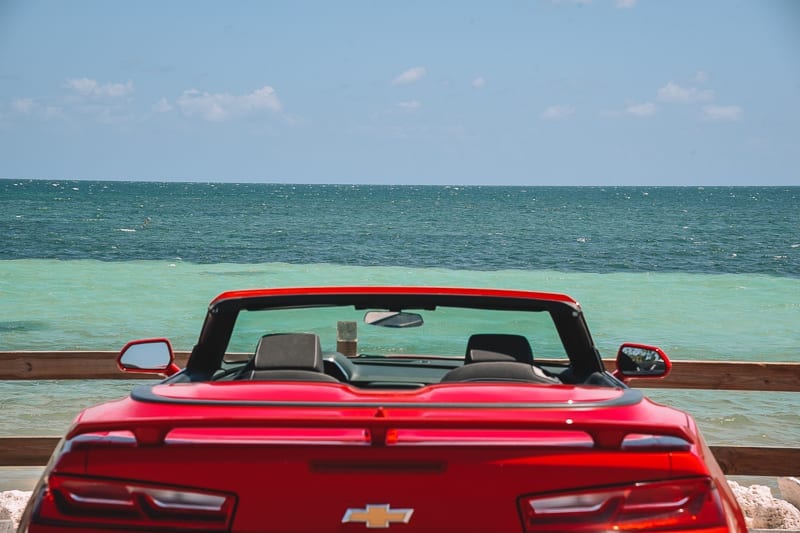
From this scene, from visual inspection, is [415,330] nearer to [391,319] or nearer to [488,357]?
[391,319]

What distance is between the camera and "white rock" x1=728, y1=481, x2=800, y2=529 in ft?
20.2

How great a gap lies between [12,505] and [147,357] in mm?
3242

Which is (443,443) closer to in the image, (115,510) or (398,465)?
(398,465)

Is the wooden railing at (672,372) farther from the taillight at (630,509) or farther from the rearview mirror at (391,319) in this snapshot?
the taillight at (630,509)

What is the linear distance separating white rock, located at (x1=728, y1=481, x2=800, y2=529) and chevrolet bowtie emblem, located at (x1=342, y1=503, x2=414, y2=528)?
4.63 m

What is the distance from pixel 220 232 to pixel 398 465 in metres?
66.0

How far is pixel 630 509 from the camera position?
215 cm

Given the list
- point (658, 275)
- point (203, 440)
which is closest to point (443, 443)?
point (203, 440)

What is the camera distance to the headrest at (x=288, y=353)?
3160 mm

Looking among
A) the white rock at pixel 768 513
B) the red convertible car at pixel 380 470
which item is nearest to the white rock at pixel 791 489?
the white rock at pixel 768 513

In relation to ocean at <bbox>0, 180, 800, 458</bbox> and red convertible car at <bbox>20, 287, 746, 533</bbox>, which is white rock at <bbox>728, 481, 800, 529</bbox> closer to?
red convertible car at <bbox>20, 287, 746, 533</bbox>

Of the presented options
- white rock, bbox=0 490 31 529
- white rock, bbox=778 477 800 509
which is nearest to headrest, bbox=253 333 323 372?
white rock, bbox=0 490 31 529

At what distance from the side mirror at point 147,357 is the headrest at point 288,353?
482 mm

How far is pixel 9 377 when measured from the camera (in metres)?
5.95
